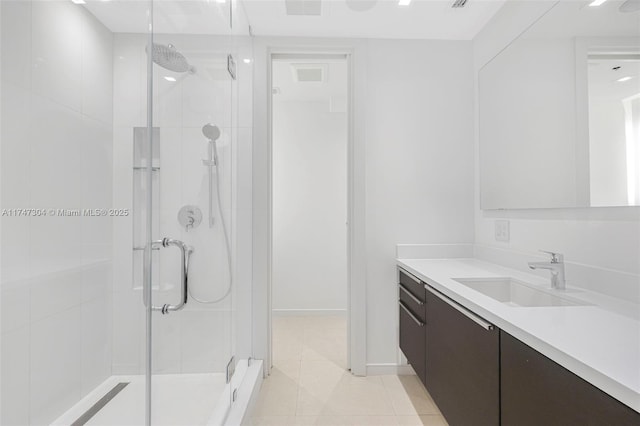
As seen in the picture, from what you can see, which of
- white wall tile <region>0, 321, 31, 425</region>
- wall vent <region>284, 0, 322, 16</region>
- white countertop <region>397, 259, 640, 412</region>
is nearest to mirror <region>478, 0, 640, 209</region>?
white countertop <region>397, 259, 640, 412</region>

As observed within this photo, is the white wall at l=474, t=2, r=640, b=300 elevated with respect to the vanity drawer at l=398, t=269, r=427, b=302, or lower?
elevated

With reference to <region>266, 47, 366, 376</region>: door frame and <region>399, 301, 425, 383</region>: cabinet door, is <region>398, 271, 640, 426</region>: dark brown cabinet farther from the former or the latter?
<region>266, 47, 366, 376</region>: door frame

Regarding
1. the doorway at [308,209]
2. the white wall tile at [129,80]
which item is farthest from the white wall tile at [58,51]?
the doorway at [308,209]

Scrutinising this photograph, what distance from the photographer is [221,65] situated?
1586 millimetres

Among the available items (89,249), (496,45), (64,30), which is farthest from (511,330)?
(496,45)

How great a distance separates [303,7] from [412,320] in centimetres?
202

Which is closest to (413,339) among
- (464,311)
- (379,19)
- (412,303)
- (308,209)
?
(412,303)

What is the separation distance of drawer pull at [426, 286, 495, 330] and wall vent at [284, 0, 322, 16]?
178 cm

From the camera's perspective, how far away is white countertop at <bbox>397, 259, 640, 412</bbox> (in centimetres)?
66

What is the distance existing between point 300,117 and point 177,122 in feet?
7.87

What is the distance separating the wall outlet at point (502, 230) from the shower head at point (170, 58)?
6.30 feet

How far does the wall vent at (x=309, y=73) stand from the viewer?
8.82 feet

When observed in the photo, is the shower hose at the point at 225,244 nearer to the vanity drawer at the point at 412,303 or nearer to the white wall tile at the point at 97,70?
the white wall tile at the point at 97,70

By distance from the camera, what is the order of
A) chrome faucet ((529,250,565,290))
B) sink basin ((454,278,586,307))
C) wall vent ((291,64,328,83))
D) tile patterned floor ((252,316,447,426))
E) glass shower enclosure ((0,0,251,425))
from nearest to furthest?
glass shower enclosure ((0,0,251,425)) → chrome faucet ((529,250,565,290)) → sink basin ((454,278,586,307)) → tile patterned floor ((252,316,447,426)) → wall vent ((291,64,328,83))
